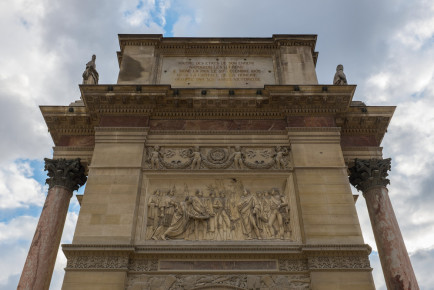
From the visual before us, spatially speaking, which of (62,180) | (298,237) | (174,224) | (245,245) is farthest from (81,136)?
(298,237)

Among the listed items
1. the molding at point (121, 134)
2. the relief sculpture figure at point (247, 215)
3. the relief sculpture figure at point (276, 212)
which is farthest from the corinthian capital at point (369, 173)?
the molding at point (121, 134)

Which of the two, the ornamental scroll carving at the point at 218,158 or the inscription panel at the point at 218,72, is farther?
the inscription panel at the point at 218,72

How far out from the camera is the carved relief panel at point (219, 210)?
1328 centimetres

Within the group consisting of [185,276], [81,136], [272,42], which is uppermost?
[272,42]

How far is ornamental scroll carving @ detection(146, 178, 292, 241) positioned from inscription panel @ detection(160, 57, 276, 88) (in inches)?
201

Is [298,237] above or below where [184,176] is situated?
below

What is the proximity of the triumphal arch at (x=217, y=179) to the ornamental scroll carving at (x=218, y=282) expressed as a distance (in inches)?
1.2

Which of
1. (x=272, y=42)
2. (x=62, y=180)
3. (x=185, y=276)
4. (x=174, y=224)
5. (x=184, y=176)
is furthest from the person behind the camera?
(x=272, y=42)

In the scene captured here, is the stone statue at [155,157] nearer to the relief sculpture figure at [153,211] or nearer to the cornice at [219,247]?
the relief sculpture figure at [153,211]

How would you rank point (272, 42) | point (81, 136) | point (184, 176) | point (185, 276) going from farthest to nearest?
1. point (272, 42)
2. point (81, 136)
3. point (184, 176)
4. point (185, 276)

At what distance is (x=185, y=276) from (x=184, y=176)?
11.8 feet

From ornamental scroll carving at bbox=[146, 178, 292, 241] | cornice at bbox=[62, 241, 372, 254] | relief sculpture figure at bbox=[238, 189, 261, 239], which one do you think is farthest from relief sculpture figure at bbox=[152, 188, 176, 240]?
relief sculpture figure at bbox=[238, 189, 261, 239]

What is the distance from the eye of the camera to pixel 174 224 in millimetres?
13367

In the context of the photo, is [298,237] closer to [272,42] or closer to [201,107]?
[201,107]
